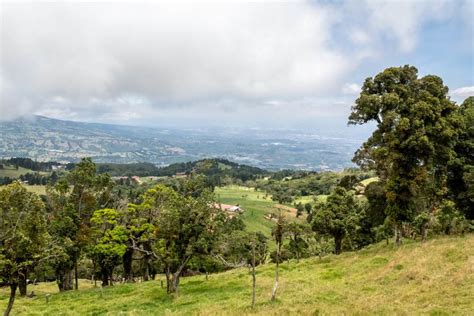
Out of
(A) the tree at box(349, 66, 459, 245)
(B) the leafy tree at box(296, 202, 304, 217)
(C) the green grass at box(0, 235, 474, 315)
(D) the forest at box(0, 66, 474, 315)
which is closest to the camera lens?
(C) the green grass at box(0, 235, 474, 315)

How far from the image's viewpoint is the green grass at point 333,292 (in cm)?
1919

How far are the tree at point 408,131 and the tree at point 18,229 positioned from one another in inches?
1056

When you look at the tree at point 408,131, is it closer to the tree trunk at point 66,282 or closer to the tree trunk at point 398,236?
the tree trunk at point 398,236

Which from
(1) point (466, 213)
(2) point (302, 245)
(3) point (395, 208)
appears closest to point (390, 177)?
(3) point (395, 208)

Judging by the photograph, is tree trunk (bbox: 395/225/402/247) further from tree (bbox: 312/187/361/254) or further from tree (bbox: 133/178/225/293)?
tree (bbox: 133/178/225/293)

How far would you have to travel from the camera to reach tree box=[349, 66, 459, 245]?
32438mm

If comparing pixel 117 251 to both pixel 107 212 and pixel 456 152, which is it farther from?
pixel 456 152

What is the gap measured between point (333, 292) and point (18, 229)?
62.0ft

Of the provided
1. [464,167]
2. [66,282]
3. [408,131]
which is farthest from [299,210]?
[408,131]

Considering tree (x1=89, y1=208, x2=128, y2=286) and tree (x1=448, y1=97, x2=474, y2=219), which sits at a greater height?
tree (x1=448, y1=97, x2=474, y2=219)

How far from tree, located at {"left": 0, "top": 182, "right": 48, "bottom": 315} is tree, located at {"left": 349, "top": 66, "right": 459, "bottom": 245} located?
88.0 ft

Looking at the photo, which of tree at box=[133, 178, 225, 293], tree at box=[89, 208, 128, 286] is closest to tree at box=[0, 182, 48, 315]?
tree at box=[133, 178, 225, 293]

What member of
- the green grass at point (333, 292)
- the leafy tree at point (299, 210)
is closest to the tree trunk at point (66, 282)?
the green grass at point (333, 292)

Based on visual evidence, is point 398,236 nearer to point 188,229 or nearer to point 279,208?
point 279,208
